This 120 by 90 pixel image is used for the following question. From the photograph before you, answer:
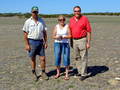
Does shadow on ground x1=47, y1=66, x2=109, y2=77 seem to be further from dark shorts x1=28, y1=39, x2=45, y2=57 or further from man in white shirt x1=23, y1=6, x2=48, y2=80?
man in white shirt x1=23, y1=6, x2=48, y2=80

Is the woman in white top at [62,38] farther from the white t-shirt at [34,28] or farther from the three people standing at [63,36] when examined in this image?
the white t-shirt at [34,28]

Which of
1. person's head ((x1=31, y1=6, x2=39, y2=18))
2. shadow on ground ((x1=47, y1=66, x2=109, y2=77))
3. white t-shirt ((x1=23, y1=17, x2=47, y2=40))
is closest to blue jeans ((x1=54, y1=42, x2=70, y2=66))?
white t-shirt ((x1=23, y1=17, x2=47, y2=40))

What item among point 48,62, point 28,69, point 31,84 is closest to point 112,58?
point 48,62

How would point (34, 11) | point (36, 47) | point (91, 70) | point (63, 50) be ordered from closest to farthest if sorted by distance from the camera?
point (34, 11), point (36, 47), point (63, 50), point (91, 70)

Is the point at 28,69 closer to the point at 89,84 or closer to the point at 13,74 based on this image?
the point at 13,74

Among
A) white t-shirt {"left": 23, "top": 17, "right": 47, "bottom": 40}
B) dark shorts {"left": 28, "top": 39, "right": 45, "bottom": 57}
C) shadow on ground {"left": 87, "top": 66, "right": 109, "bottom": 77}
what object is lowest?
shadow on ground {"left": 87, "top": 66, "right": 109, "bottom": 77}

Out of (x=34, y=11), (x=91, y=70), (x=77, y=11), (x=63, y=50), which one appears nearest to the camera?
(x=34, y=11)

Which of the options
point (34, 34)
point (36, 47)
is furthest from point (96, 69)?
point (34, 34)

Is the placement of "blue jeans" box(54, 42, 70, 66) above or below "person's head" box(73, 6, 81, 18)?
below

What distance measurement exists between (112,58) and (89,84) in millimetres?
3977

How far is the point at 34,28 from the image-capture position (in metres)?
8.20

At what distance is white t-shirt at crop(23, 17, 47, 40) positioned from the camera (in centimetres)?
819

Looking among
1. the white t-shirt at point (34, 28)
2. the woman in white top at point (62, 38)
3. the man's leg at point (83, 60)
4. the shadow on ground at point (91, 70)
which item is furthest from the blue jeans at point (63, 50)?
the shadow on ground at point (91, 70)

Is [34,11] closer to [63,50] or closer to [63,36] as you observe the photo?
[63,36]
